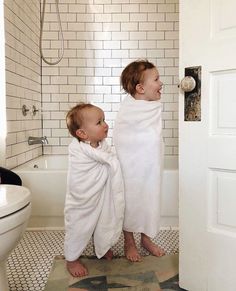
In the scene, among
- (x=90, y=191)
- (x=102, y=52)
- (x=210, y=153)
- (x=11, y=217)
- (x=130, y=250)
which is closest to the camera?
(x=11, y=217)

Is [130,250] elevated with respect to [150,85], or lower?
lower

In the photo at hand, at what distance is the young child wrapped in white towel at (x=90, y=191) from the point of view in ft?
4.83

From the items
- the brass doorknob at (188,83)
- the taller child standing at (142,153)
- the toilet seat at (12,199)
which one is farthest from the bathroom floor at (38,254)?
the brass doorknob at (188,83)

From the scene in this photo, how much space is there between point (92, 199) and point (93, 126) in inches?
12.4

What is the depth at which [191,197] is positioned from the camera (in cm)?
128

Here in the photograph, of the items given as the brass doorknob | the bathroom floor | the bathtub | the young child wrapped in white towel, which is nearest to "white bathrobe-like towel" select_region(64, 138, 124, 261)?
the young child wrapped in white towel

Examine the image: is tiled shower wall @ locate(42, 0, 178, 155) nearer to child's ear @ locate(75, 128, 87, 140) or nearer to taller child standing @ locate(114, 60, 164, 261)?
taller child standing @ locate(114, 60, 164, 261)

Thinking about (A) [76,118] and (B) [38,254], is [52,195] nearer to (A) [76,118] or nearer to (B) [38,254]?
(B) [38,254]

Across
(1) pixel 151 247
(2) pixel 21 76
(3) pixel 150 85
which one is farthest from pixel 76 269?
(2) pixel 21 76

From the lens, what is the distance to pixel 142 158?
5.21 feet

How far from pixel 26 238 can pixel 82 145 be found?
0.85 m

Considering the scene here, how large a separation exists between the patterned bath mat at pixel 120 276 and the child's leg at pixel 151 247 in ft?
0.10

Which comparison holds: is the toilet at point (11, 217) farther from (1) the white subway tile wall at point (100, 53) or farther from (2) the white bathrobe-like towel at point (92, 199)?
(1) the white subway tile wall at point (100, 53)

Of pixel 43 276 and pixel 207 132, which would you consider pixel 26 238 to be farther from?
pixel 207 132
